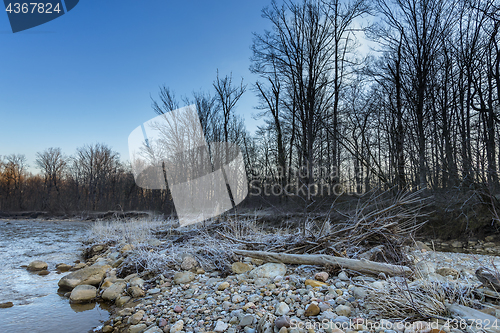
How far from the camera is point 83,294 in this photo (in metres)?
4.50

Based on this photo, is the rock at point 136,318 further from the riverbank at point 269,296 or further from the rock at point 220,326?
the rock at point 220,326

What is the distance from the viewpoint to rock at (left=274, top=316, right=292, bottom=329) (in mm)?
2566

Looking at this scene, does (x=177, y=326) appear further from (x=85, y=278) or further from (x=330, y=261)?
(x=85, y=278)

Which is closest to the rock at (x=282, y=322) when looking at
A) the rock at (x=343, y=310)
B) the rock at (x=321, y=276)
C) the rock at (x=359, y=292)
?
the rock at (x=343, y=310)

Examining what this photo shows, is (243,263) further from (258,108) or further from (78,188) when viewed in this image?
(78,188)

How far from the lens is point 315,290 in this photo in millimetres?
3365

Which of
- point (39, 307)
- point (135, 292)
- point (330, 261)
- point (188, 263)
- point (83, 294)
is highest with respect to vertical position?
point (330, 261)

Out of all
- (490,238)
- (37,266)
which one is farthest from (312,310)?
(490,238)

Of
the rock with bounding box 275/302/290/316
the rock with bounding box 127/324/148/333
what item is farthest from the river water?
the rock with bounding box 275/302/290/316

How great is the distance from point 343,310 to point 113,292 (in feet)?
11.8

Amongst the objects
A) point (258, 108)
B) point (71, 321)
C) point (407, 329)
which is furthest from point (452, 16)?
point (71, 321)

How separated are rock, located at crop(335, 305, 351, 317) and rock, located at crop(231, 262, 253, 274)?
1.94 m

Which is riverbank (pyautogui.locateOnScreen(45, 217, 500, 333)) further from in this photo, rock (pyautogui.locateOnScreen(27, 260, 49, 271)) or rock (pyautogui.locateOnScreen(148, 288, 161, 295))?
rock (pyautogui.locateOnScreen(27, 260, 49, 271))

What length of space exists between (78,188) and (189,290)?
38.1 meters
